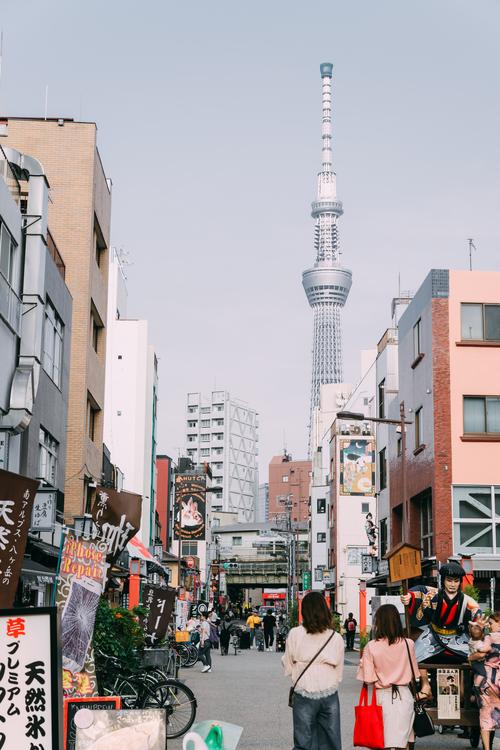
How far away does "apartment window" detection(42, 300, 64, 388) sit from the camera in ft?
88.0

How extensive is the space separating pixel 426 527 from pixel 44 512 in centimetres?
1542

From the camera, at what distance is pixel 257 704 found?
18766 millimetres

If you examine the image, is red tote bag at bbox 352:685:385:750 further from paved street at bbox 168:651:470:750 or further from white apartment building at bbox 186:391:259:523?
white apartment building at bbox 186:391:259:523

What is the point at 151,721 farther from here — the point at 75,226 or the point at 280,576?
the point at 280,576

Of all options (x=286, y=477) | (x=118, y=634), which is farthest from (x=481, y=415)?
(x=286, y=477)

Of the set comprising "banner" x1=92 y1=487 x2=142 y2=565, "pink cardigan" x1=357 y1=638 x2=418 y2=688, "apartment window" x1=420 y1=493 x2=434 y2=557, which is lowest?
"pink cardigan" x1=357 y1=638 x2=418 y2=688

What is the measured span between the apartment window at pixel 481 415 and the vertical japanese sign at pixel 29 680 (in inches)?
1055

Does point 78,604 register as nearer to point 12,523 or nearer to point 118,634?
point 12,523

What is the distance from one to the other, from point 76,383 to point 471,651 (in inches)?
907

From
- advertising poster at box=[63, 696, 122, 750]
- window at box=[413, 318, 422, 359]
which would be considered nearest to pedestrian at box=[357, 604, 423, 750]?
advertising poster at box=[63, 696, 122, 750]

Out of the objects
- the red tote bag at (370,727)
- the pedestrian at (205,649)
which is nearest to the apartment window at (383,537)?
the pedestrian at (205,649)

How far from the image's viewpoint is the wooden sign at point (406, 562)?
16.3 metres

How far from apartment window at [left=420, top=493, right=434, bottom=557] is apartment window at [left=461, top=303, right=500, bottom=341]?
17.2 feet

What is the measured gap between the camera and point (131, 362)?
2404 inches
